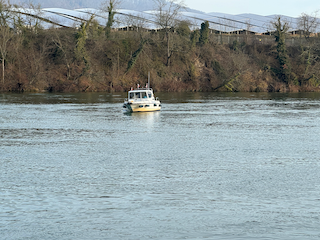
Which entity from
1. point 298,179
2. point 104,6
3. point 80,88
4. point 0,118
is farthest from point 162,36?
point 298,179

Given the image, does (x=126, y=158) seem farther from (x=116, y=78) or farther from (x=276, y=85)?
(x=276, y=85)

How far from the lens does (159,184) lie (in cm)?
1552

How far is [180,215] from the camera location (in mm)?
12141

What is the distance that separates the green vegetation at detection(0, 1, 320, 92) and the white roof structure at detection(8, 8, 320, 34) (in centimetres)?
390

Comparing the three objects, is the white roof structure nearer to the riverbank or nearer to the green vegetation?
the green vegetation

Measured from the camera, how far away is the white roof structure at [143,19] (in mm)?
103500

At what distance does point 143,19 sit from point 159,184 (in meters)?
91.8

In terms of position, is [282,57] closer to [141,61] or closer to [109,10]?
[141,61]

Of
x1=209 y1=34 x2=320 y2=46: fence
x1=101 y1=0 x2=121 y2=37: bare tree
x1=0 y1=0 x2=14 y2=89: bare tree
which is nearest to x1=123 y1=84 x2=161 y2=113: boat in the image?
x1=0 y1=0 x2=14 y2=89: bare tree

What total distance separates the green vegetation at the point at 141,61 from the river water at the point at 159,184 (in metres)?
56.6

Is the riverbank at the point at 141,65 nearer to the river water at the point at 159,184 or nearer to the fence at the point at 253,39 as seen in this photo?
the fence at the point at 253,39

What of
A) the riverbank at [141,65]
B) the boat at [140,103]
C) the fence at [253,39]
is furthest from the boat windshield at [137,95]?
the fence at [253,39]

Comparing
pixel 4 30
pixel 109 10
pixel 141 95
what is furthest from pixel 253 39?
pixel 141 95

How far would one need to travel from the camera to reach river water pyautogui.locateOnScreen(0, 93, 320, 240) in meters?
11.3
